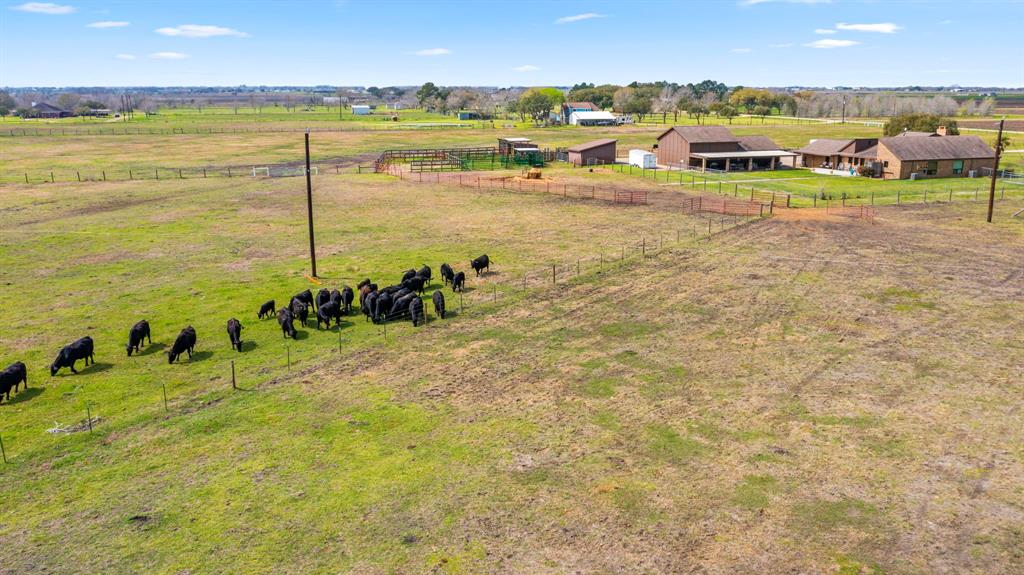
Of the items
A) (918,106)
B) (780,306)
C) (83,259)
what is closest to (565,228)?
(780,306)

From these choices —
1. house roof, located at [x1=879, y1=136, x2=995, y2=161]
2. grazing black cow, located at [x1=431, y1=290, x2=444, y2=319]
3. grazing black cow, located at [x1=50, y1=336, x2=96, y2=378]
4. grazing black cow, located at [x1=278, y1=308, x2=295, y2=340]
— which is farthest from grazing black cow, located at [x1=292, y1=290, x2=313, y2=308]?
house roof, located at [x1=879, y1=136, x2=995, y2=161]

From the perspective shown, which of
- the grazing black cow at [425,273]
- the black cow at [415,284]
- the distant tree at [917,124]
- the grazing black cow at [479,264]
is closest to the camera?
the black cow at [415,284]

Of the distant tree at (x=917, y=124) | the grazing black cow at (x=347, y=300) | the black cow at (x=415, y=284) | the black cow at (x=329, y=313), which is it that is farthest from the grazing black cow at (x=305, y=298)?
the distant tree at (x=917, y=124)

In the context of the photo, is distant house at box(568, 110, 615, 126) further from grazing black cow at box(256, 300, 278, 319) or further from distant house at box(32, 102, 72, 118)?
grazing black cow at box(256, 300, 278, 319)

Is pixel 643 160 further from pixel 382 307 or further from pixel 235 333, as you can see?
pixel 235 333

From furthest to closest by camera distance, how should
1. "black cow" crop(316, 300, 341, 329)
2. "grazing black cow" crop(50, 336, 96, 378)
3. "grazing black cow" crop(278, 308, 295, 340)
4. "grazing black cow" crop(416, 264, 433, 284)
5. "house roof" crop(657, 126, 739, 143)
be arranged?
"house roof" crop(657, 126, 739, 143) → "grazing black cow" crop(416, 264, 433, 284) → "black cow" crop(316, 300, 341, 329) → "grazing black cow" crop(278, 308, 295, 340) → "grazing black cow" crop(50, 336, 96, 378)

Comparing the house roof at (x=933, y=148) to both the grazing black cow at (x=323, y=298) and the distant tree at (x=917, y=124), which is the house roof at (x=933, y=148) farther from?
the grazing black cow at (x=323, y=298)

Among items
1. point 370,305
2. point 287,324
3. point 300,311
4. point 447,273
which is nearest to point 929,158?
point 447,273
